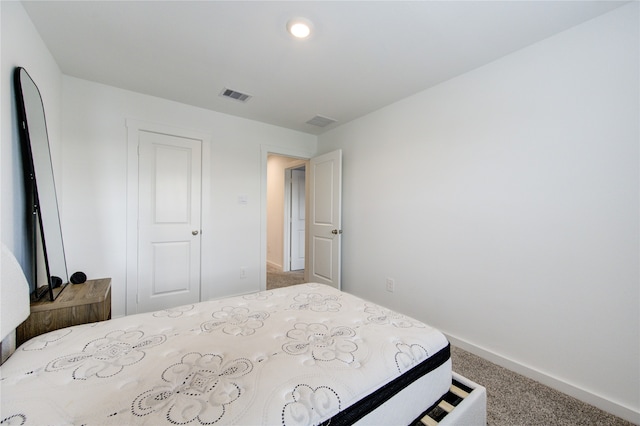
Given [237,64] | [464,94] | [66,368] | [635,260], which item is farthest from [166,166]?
[635,260]

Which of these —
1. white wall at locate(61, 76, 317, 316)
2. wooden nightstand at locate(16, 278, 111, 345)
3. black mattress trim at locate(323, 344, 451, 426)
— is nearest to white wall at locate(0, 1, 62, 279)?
wooden nightstand at locate(16, 278, 111, 345)

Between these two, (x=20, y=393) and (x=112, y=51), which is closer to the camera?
(x=20, y=393)

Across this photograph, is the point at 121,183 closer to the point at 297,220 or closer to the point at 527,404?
the point at 297,220

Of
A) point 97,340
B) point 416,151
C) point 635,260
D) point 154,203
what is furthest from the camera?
point 154,203

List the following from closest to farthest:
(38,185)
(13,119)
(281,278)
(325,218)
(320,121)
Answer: (13,119)
(38,185)
(320,121)
(325,218)
(281,278)

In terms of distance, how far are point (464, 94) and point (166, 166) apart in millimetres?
3009

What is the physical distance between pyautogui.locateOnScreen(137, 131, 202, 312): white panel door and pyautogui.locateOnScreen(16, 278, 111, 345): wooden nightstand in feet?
3.33

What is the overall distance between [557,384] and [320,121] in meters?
3.26

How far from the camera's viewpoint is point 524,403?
157 cm

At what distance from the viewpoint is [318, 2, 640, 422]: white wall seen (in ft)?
4.91

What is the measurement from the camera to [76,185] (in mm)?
2379

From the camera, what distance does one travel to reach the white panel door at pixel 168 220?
2.71 m

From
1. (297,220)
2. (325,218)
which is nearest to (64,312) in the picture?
(325,218)

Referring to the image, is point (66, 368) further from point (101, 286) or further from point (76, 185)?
point (76, 185)
